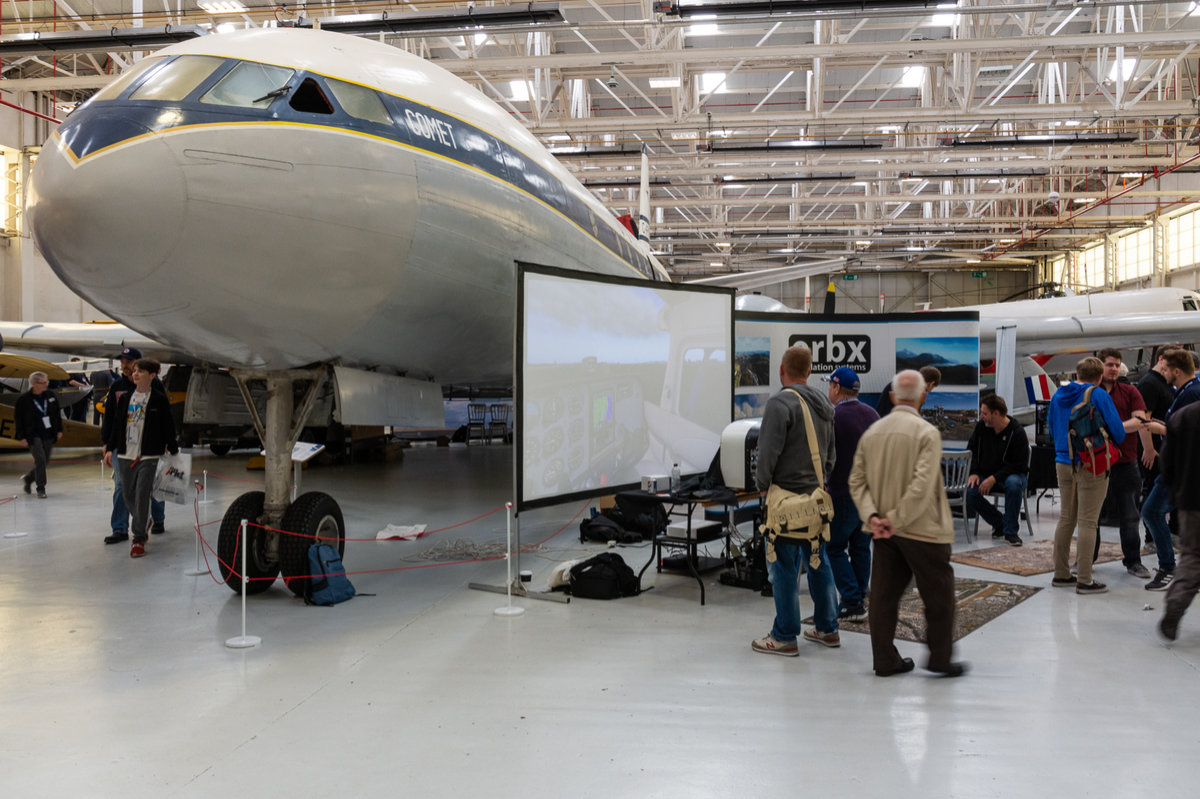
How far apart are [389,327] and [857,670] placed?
3.74 m

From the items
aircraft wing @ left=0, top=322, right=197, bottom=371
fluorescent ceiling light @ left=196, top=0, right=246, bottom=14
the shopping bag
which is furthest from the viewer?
aircraft wing @ left=0, top=322, right=197, bottom=371

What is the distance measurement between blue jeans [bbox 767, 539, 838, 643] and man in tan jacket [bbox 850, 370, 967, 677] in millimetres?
419

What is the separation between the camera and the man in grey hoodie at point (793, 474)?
4598mm

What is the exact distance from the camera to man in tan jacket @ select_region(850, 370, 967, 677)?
4145 millimetres

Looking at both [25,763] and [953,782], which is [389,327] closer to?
[25,763]

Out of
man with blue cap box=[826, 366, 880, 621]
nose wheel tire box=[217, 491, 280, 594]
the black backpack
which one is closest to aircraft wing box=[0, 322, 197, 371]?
nose wheel tire box=[217, 491, 280, 594]

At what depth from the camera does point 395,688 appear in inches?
164

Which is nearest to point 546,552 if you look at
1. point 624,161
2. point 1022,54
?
point 1022,54

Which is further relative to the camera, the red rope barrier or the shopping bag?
the shopping bag

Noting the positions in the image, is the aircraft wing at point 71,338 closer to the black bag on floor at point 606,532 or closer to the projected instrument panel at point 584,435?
the black bag on floor at point 606,532

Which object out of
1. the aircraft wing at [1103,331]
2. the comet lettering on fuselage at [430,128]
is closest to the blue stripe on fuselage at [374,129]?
the comet lettering on fuselage at [430,128]

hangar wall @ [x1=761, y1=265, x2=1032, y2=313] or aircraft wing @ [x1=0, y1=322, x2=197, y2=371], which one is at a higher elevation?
hangar wall @ [x1=761, y1=265, x2=1032, y2=313]

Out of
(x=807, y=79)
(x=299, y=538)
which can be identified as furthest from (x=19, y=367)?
(x=807, y=79)

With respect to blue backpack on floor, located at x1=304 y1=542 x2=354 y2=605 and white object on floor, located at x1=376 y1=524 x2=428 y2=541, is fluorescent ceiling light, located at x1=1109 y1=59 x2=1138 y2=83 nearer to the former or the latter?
white object on floor, located at x1=376 y1=524 x2=428 y2=541
